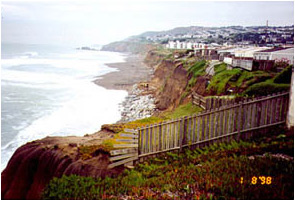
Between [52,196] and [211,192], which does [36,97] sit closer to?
[52,196]

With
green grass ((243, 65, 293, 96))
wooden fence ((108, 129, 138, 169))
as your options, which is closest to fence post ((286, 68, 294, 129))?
green grass ((243, 65, 293, 96))

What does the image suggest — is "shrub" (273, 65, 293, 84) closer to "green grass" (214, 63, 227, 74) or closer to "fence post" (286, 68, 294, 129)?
"fence post" (286, 68, 294, 129)

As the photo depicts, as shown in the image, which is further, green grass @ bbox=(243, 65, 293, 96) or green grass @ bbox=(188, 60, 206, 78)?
green grass @ bbox=(188, 60, 206, 78)

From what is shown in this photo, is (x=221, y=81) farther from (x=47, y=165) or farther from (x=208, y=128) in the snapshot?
(x=47, y=165)

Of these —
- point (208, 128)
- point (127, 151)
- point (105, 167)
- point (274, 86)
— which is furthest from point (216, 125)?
point (105, 167)

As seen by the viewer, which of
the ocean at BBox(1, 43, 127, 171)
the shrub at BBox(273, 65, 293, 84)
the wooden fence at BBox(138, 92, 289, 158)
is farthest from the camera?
the ocean at BBox(1, 43, 127, 171)

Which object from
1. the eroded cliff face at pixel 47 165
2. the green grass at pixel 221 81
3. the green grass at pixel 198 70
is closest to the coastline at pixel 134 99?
the green grass at pixel 198 70

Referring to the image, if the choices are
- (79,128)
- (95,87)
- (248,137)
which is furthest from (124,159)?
(95,87)
